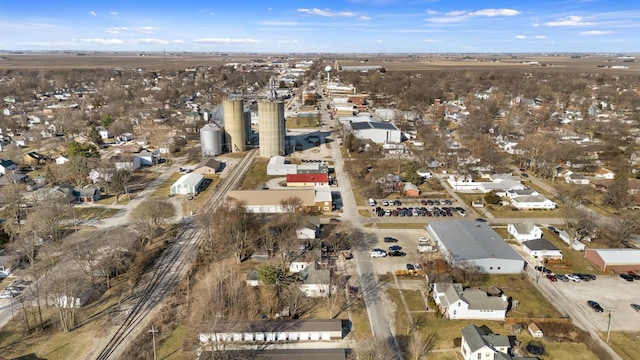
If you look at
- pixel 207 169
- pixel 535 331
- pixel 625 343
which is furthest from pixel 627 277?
pixel 207 169

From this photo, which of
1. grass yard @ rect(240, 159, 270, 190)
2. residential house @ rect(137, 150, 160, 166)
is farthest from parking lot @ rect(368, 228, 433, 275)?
residential house @ rect(137, 150, 160, 166)

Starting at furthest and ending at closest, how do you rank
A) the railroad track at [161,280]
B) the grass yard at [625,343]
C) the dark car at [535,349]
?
the railroad track at [161,280], the grass yard at [625,343], the dark car at [535,349]

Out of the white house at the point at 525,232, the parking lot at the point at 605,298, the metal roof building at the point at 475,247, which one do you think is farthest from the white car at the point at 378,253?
the white house at the point at 525,232

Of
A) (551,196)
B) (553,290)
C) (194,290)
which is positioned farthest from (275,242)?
(551,196)

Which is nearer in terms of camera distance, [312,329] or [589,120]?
[312,329]

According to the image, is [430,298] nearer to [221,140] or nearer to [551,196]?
[551,196]

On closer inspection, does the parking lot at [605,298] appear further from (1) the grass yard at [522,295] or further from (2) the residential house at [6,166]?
(2) the residential house at [6,166]

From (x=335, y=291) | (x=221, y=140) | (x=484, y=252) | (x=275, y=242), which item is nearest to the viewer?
(x=335, y=291)
